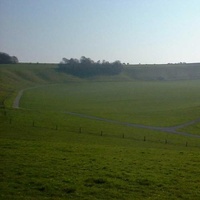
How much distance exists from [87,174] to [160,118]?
58.7 m

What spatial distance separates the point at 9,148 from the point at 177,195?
49.7 ft

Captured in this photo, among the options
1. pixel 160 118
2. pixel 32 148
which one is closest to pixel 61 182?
pixel 32 148

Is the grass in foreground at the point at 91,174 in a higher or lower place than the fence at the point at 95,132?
higher

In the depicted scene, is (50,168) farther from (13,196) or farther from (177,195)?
(177,195)

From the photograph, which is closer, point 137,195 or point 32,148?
point 137,195

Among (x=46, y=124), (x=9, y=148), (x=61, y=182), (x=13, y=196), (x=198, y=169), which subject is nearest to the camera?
(x=13, y=196)

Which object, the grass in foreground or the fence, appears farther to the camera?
the fence

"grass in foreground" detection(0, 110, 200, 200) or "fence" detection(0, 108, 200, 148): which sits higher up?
"grass in foreground" detection(0, 110, 200, 200)

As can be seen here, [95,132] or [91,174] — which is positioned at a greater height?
[91,174]

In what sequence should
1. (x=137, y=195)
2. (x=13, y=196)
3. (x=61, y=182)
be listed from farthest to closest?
(x=61, y=182) → (x=137, y=195) → (x=13, y=196)

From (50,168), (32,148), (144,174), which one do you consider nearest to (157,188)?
(144,174)

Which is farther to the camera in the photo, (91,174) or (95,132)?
(95,132)

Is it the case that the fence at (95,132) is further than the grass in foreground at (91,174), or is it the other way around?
the fence at (95,132)

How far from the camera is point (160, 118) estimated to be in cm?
7581
